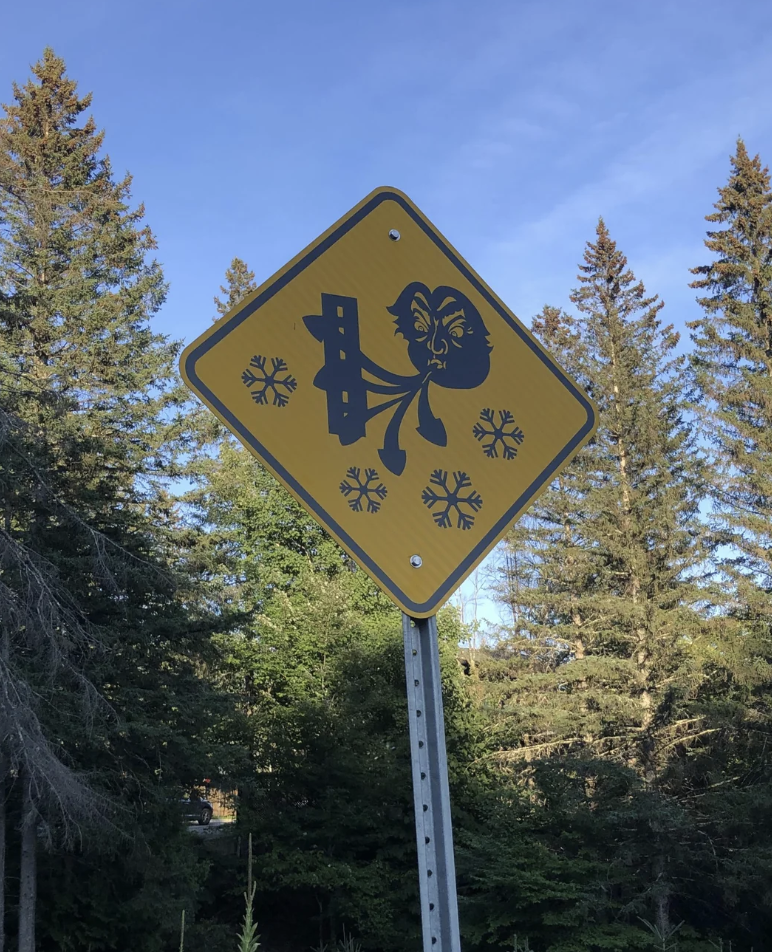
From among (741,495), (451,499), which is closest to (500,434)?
(451,499)

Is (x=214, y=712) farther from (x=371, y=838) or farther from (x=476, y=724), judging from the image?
(x=476, y=724)

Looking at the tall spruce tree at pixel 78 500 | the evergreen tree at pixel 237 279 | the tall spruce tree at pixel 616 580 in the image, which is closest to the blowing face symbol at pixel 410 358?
the tall spruce tree at pixel 78 500

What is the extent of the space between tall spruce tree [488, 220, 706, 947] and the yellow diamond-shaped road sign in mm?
14775

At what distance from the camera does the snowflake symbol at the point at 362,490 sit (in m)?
1.32

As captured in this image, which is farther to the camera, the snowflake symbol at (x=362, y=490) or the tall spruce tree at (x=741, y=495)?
the tall spruce tree at (x=741, y=495)

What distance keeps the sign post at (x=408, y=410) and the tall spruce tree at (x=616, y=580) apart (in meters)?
14.8

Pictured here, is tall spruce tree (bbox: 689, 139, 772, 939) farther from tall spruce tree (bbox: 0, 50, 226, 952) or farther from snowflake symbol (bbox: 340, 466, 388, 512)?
snowflake symbol (bbox: 340, 466, 388, 512)

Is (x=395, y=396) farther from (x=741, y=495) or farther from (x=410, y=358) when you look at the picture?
(x=741, y=495)

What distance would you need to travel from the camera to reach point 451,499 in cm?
140

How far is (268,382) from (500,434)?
0.44 m

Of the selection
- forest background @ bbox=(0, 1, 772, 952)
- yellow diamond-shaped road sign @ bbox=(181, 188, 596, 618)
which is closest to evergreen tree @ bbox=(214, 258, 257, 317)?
forest background @ bbox=(0, 1, 772, 952)

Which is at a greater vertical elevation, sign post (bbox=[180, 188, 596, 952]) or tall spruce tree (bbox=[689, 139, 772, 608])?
tall spruce tree (bbox=[689, 139, 772, 608])

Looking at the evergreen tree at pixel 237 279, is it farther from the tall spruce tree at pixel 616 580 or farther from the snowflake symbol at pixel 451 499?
the snowflake symbol at pixel 451 499

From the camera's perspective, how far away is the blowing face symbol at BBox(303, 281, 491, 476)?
1363 millimetres
